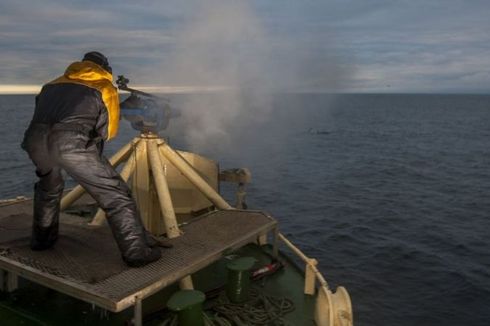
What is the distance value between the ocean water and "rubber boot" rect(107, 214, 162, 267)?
10.2 metres

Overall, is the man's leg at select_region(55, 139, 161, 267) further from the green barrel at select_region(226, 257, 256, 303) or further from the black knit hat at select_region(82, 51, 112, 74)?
the green barrel at select_region(226, 257, 256, 303)

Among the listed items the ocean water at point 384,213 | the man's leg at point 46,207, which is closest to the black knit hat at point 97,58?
the man's leg at point 46,207

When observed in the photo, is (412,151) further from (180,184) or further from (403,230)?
(180,184)

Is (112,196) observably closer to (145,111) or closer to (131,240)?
(131,240)

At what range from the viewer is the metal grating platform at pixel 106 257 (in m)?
4.71

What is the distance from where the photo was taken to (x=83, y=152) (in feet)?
15.8

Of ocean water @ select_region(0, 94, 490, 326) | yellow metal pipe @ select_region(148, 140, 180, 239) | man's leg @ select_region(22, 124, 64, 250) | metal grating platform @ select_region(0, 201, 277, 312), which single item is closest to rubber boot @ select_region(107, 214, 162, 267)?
metal grating platform @ select_region(0, 201, 277, 312)

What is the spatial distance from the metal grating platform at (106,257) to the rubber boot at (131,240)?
0.11 m

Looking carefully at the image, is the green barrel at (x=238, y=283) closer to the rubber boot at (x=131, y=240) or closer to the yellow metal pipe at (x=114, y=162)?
the rubber boot at (x=131, y=240)

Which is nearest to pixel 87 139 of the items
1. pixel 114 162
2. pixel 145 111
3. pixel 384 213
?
pixel 145 111

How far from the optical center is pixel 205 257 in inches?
221

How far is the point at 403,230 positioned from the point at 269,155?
25.9 metres

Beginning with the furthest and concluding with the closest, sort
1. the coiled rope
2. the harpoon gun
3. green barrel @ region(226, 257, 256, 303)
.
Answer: the harpoon gun → green barrel @ region(226, 257, 256, 303) → the coiled rope

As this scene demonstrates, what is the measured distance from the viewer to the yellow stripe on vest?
4949 millimetres
